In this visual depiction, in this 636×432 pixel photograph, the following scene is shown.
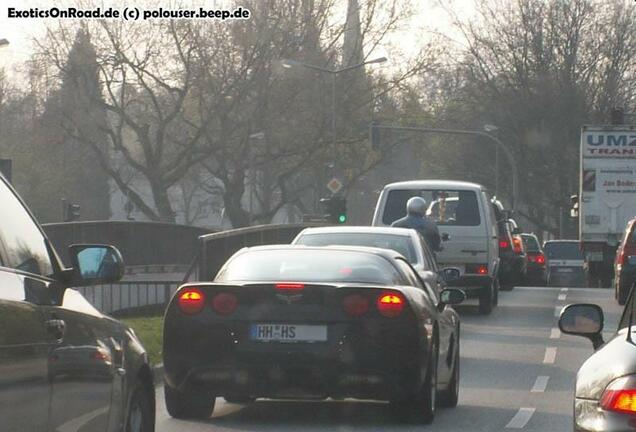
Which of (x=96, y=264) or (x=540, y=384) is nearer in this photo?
(x=96, y=264)

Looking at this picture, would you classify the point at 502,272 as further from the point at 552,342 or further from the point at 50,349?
the point at 50,349

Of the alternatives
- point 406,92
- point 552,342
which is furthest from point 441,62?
point 552,342

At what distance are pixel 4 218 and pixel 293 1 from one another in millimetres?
53981

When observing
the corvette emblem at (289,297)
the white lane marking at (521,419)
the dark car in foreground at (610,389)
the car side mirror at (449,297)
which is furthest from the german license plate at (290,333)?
the dark car in foreground at (610,389)

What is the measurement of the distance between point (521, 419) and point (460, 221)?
41.8ft

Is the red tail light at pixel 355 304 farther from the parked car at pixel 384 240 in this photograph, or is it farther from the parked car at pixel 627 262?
the parked car at pixel 627 262

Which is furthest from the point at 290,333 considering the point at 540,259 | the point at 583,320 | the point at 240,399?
the point at 540,259

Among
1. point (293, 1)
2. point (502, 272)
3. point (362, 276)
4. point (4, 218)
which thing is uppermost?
point (293, 1)

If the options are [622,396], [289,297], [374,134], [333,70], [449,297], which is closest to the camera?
[622,396]

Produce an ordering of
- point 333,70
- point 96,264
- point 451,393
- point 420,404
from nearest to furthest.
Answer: point 96,264, point 420,404, point 451,393, point 333,70

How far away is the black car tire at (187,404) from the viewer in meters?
11.5

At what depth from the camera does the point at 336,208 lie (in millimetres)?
41719

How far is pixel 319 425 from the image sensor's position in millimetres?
11438

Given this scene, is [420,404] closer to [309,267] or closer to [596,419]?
[309,267]
